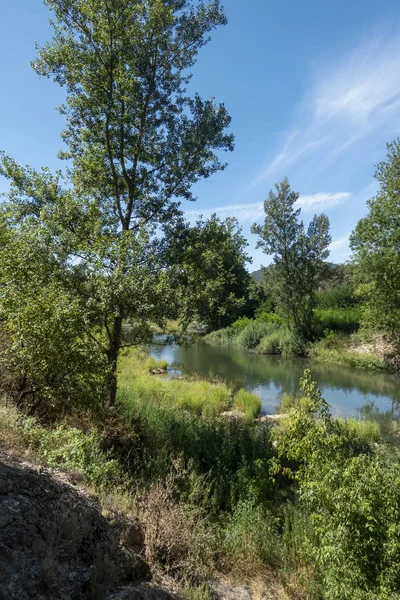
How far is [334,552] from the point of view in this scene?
10.7 feet

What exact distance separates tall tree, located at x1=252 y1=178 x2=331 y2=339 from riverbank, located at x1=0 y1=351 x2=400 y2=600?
27.6 metres

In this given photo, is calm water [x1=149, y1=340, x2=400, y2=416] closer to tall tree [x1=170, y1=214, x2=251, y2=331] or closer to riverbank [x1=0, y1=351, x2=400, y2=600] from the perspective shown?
tall tree [x1=170, y1=214, x2=251, y2=331]

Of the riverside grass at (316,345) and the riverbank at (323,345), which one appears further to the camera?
the riverside grass at (316,345)

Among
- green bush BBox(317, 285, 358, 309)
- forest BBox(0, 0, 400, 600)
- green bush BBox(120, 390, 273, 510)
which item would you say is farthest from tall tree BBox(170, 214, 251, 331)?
green bush BBox(317, 285, 358, 309)

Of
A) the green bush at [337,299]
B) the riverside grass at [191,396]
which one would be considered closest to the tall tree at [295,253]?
the green bush at [337,299]

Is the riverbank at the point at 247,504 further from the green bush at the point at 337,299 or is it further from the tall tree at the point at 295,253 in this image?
the green bush at the point at 337,299

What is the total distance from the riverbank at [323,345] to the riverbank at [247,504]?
60.0 ft

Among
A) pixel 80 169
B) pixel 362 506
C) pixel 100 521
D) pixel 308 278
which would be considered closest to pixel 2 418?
pixel 100 521

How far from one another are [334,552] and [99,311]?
5.65 meters

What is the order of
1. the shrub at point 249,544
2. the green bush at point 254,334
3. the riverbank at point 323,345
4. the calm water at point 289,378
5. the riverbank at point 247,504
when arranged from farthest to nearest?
the green bush at point 254,334
the riverbank at point 323,345
the calm water at point 289,378
the shrub at point 249,544
the riverbank at point 247,504

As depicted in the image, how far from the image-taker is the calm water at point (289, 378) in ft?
54.4

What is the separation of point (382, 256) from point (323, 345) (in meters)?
13.1

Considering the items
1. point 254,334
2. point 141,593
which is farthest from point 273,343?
point 141,593

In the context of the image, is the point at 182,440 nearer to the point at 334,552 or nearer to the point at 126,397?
the point at 126,397
